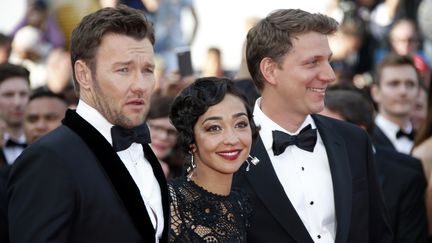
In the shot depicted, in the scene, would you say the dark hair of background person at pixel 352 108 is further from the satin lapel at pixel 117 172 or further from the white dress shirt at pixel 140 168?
the satin lapel at pixel 117 172

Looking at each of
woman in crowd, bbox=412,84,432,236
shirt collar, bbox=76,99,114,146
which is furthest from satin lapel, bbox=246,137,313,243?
woman in crowd, bbox=412,84,432,236

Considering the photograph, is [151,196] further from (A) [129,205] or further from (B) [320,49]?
(B) [320,49]

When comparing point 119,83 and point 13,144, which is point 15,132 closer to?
point 13,144

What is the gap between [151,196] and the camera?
12.9ft

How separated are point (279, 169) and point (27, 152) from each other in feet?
5.14

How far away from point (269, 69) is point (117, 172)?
142 centimetres

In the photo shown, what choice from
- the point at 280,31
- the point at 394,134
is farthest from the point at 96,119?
the point at 394,134

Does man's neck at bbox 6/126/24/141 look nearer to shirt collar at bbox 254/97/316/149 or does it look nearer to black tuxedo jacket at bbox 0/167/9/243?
black tuxedo jacket at bbox 0/167/9/243

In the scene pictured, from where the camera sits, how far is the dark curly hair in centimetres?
438

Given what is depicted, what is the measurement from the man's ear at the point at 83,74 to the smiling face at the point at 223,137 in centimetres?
76

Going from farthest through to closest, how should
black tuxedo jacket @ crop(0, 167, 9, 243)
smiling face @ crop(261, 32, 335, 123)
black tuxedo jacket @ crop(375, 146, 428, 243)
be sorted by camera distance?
black tuxedo jacket @ crop(375, 146, 428, 243)
black tuxedo jacket @ crop(0, 167, 9, 243)
smiling face @ crop(261, 32, 335, 123)

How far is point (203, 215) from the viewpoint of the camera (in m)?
4.31

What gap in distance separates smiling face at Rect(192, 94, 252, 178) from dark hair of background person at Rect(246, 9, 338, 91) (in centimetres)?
55

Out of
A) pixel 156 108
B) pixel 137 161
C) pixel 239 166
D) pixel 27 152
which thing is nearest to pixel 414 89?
pixel 156 108
